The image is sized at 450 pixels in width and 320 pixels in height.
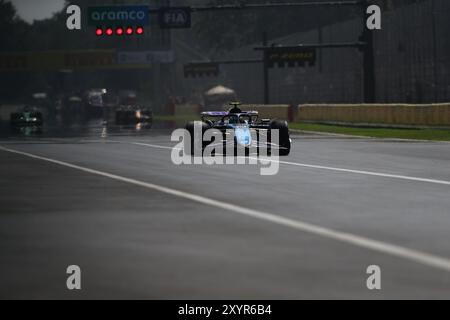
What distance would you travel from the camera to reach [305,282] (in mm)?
8695

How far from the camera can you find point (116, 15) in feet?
191

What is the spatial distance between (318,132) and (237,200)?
2882 cm

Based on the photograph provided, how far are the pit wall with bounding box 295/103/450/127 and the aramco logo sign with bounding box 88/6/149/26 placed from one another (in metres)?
8.72

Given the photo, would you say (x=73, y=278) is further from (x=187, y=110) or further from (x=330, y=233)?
(x=187, y=110)

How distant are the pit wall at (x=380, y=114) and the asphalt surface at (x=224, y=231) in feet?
62.4

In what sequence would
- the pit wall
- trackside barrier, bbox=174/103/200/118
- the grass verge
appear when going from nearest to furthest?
the grass verge, the pit wall, trackside barrier, bbox=174/103/200/118

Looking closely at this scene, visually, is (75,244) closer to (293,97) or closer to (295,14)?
(293,97)

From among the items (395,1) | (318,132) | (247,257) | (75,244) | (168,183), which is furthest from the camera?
(395,1)

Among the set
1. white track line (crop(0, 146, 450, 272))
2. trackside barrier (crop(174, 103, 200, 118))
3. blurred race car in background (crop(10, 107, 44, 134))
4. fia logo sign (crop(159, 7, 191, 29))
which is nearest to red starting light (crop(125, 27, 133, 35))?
fia logo sign (crop(159, 7, 191, 29))

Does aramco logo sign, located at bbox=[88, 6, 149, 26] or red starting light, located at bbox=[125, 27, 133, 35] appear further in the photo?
red starting light, located at bbox=[125, 27, 133, 35]

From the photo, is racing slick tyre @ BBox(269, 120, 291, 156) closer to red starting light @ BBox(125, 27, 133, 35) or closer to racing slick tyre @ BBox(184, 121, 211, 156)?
racing slick tyre @ BBox(184, 121, 211, 156)

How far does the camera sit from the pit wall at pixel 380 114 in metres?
41.4

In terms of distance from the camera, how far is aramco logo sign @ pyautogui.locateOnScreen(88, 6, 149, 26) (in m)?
57.8

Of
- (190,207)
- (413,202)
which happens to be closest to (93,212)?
(190,207)
